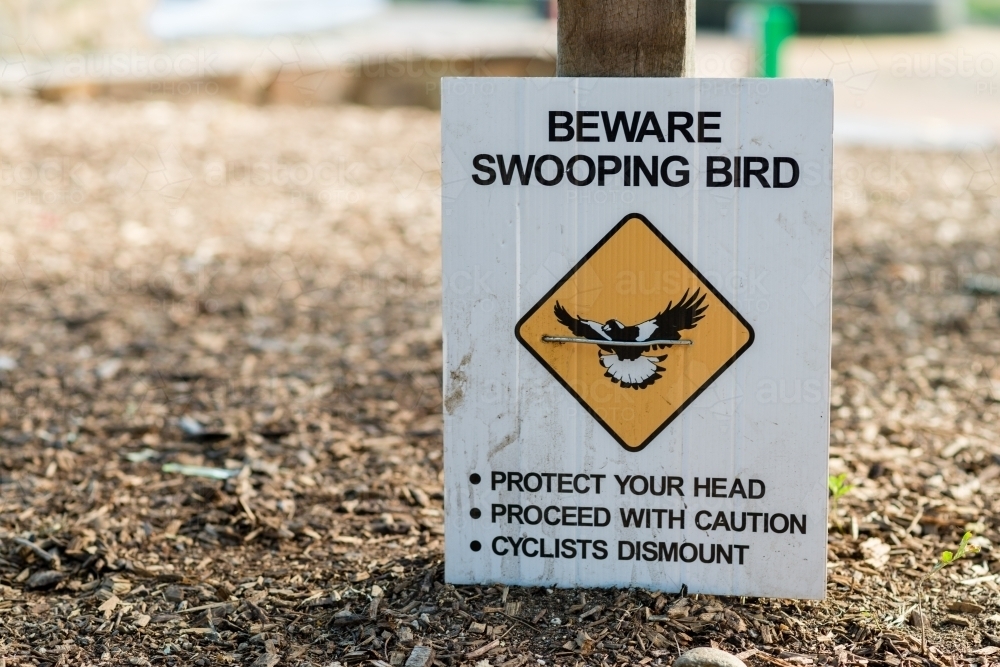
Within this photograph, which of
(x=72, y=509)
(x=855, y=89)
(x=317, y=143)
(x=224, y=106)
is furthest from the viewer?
(x=855, y=89)

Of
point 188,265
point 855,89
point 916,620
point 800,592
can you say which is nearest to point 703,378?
point 800,592

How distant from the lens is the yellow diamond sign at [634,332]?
9.71 ft

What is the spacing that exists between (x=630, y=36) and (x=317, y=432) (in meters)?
2.14

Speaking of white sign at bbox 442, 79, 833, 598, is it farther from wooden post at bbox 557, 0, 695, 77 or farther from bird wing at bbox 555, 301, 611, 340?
wooden post at bbox 557, 0, 695, 77

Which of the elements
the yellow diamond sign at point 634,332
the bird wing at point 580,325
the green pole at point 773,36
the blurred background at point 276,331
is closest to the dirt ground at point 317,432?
the blurred background at point 276,331

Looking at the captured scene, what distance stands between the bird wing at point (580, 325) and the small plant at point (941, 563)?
42.3 inches

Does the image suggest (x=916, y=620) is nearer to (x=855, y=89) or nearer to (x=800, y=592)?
(x=800, y=592)

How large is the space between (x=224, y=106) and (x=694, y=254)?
8934 mm

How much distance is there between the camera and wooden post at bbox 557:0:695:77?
9.84 ft

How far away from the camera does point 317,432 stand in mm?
4516

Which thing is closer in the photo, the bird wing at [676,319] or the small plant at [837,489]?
the bird wing at [676,319]

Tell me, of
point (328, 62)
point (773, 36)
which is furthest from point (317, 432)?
point (328, 62)

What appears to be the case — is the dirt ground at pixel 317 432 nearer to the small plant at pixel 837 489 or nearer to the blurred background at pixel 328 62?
Answer: the small plant at pixel 837 489

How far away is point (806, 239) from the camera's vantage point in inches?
115
